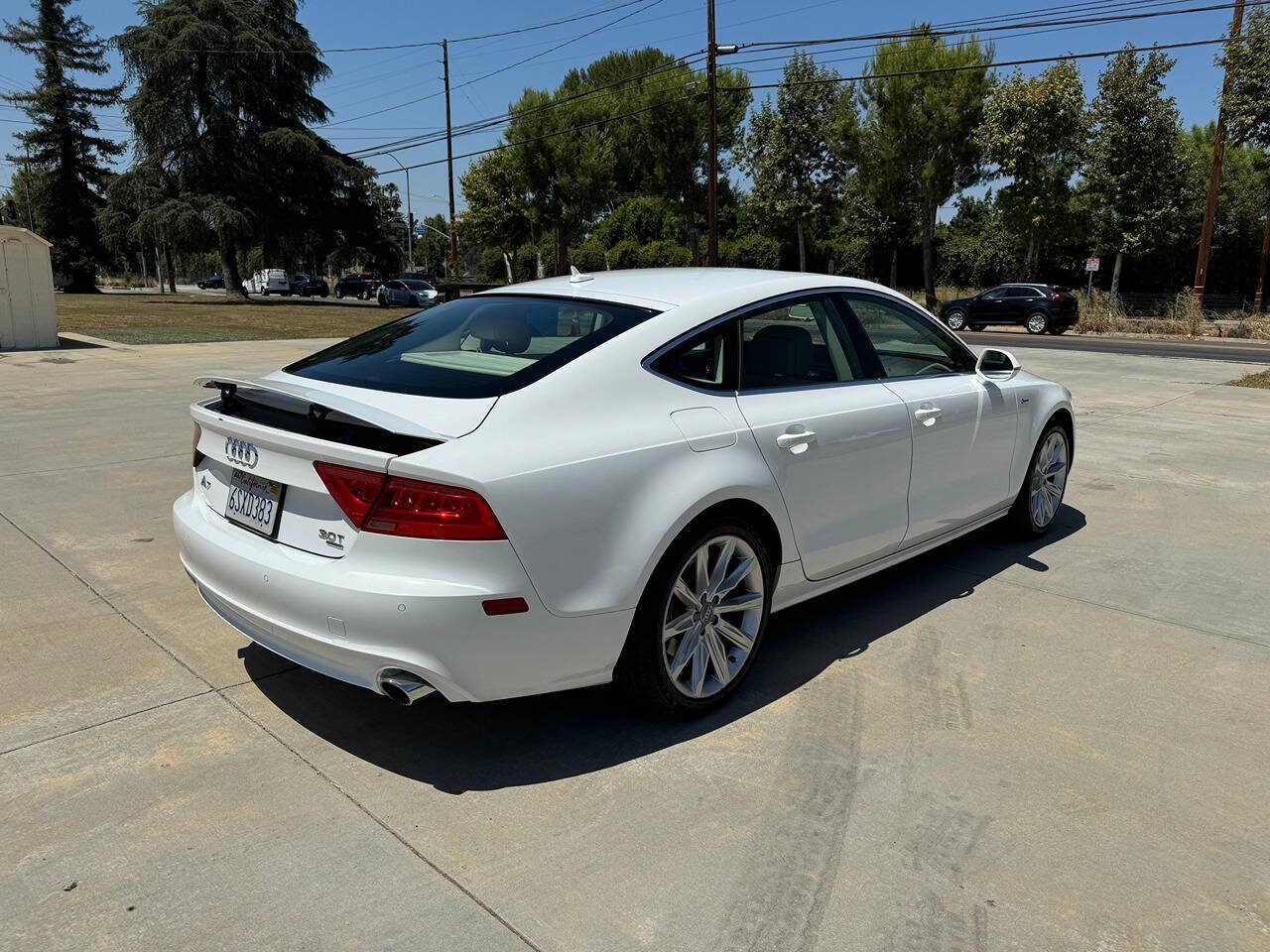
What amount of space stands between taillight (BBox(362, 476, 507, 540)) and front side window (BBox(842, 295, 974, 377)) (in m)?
2.25

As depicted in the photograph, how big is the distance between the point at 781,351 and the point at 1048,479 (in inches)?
103

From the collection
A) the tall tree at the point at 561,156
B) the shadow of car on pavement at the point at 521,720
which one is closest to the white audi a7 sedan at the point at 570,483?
the shadow of car on pavement at the point at 521,720

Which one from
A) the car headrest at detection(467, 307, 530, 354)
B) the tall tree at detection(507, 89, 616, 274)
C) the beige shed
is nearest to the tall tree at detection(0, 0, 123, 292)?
the tall tree at detection(507, 89, 616, 274)

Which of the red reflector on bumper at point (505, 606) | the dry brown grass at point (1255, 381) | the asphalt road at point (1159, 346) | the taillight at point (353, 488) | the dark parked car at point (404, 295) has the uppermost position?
the dark parked car at point (404, 295)

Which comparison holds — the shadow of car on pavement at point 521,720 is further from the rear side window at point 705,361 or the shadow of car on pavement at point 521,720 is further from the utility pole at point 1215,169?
the utility pole at point 1215,169

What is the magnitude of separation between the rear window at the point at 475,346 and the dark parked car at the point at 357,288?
54704mm

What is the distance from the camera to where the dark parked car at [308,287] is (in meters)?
61.5

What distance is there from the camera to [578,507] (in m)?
2.81

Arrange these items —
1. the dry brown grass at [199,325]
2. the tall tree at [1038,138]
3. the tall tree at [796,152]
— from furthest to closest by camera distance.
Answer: the tall tree at [796,152], the tall tree at [1038,138], the dry brown grass at [199,325]

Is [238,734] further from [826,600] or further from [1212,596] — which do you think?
[1212,596]

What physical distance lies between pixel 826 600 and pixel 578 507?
2.23 metres

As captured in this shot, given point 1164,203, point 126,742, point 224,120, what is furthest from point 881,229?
point 126,742

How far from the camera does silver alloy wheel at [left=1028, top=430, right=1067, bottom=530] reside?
214 inches

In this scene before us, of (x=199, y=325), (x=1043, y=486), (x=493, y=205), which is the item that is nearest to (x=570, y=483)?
(x=1043, y=486)
